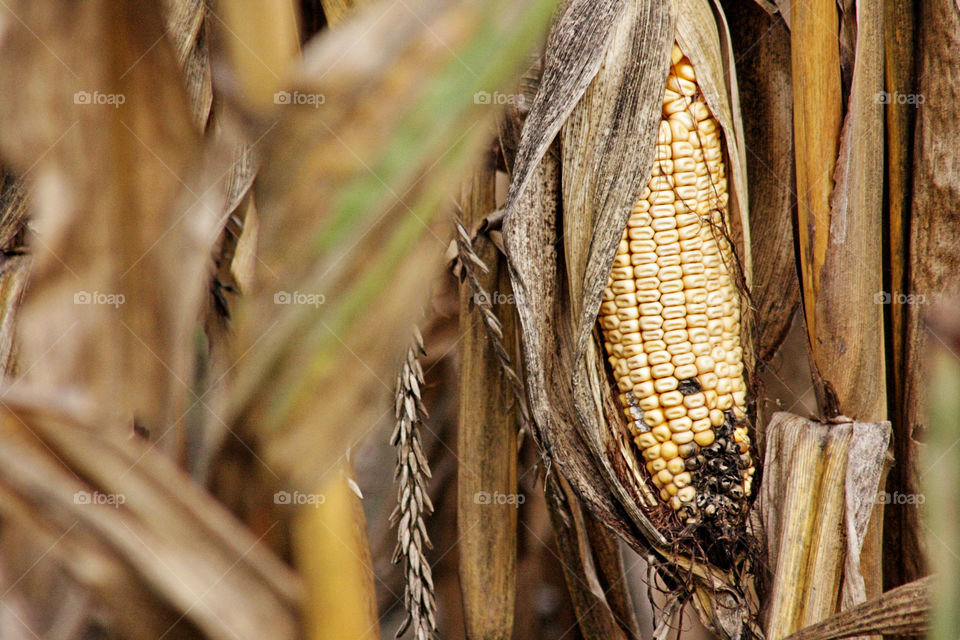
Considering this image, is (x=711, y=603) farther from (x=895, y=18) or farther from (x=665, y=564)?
(x=895, y=18)

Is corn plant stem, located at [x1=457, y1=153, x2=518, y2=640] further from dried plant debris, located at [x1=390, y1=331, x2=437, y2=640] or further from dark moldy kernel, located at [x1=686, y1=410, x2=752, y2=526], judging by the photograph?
dark moldy kernel, located at [x1=686, y1=410, x2=752, y2=526]

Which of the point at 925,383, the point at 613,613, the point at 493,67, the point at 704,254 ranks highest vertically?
the point at 493,67

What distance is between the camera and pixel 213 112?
57cm

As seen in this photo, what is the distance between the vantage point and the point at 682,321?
535mm

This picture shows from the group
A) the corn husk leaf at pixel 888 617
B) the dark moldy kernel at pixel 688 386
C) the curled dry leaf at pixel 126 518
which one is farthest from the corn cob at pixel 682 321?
the curled dry leaf at pixel 126 518

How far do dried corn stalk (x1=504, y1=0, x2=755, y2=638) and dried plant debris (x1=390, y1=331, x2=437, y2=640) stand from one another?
0.35 ft

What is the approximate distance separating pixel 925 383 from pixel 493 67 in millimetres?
480

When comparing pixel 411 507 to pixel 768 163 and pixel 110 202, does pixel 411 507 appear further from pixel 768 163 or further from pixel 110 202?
pixel 768 163

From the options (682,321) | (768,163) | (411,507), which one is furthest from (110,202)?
(768,163)

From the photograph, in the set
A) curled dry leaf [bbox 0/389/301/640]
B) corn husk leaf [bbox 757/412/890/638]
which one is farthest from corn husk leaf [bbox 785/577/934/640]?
curled dry leaf [bbox 0/389/301/640]

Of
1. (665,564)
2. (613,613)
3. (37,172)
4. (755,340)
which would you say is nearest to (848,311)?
(755,340)

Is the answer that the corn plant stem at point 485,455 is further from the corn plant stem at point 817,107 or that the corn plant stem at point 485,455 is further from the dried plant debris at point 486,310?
the corn plant stem at point 817,107

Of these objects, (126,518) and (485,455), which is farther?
(485,455)

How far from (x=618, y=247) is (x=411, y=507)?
0.92ft
